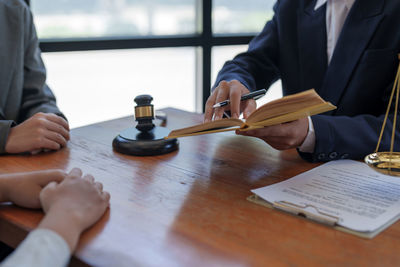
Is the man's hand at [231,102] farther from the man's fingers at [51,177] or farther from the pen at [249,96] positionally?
the man's fingers at [51,177]

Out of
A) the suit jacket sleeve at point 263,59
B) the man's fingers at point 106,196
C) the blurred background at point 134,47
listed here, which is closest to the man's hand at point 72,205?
the man's fingers at point 106,196

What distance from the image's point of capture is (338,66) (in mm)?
1432

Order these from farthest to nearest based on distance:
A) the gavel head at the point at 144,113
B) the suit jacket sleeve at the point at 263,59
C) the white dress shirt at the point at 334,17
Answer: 1. the suit jacket sleeve at the point at 263,59
2. the white dress shirt at the point at 334,17
3. the gavel head at the point at 144,113

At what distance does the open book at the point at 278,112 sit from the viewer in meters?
0.84

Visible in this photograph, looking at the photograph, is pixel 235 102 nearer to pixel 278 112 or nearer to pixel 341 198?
pixel 278 112

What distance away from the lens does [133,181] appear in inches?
38.2

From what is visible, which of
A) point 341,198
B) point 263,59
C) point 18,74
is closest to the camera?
point 341,198

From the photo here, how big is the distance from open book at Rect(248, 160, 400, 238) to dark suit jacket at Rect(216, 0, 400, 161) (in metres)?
0.11

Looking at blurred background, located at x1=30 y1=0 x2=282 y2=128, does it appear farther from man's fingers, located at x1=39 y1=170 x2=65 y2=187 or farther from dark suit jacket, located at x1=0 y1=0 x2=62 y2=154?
man's fingers, located at x1=39 y1=170 x2=65 y2=187

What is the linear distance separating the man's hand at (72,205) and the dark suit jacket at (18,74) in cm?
74

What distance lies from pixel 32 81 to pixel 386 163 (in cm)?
125

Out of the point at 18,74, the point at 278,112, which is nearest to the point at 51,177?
the point at 278,112

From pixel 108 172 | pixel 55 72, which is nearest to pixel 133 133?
pixel 108 172

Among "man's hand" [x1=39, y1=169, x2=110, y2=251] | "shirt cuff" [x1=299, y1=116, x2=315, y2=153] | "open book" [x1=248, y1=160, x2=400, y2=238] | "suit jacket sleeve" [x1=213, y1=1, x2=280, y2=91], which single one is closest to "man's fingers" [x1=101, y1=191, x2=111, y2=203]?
"man's hand" [x1=39, y1=169, x2=110, y2=251]
